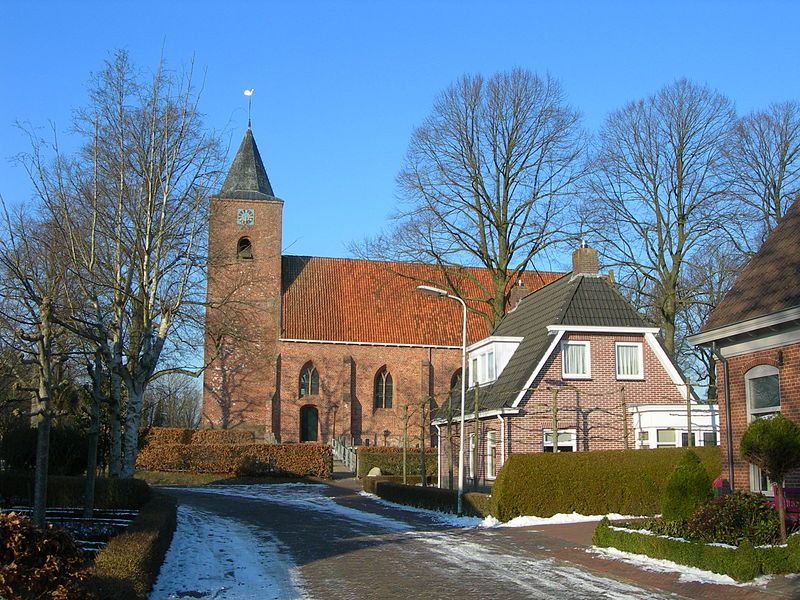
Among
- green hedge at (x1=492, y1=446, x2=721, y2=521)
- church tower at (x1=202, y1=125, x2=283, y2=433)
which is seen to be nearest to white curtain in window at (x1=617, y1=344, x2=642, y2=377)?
green hedge at (x1=492, y1=446, x2=721, y2=521)

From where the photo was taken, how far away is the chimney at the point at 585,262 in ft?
102

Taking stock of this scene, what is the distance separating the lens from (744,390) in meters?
17.7

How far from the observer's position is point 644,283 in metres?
41.6

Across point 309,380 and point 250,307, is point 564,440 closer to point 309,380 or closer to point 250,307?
point 250,307

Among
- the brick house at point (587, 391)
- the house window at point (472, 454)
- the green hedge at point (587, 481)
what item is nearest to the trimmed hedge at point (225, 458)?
the house window at point (472, 454)

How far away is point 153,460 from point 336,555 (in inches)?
1099

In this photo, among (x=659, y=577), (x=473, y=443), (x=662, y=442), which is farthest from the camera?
(x=473, y=443)

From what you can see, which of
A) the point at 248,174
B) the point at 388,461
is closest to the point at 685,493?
the point at 388,461

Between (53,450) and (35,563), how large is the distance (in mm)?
20579

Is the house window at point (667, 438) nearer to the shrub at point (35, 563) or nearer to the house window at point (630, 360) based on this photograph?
the house window at point (630, 360)

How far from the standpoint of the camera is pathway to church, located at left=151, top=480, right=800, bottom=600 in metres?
11.8

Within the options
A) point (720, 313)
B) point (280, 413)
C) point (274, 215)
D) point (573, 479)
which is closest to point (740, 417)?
point (720, 313)

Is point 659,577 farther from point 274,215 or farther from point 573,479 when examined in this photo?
point 274,215

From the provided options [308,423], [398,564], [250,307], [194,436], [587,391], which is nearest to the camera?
[398,564]
